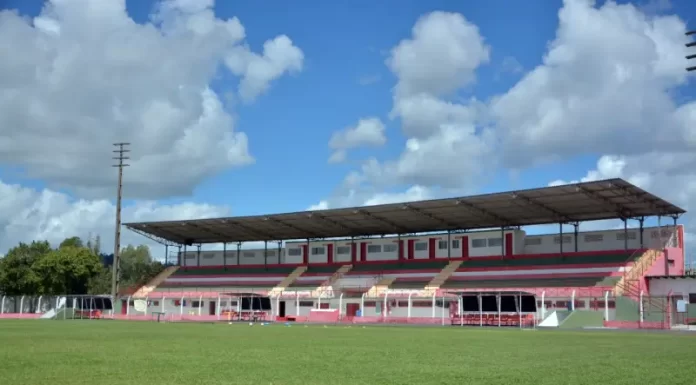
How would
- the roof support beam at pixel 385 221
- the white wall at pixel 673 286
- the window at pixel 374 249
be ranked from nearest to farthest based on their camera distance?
the white wall at pixel 673 286 → the roof support beam at pixel 385 221 → the window at pixel 374 249

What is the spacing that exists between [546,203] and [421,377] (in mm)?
50837

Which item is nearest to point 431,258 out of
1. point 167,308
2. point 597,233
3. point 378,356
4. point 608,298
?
point 597,233

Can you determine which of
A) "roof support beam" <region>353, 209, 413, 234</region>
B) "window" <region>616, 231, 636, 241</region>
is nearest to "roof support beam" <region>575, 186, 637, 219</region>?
"window" <region>616, 231, 636, 241</region>

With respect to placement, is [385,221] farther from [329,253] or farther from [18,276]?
[18,276]

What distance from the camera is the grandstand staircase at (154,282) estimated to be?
8843 cm

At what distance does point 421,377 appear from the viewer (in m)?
13.6

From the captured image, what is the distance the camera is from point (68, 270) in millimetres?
88188

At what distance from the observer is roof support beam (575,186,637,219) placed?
57062 millimetres

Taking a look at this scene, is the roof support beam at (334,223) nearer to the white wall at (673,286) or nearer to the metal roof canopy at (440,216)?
the metal roof canopy at (440,216)

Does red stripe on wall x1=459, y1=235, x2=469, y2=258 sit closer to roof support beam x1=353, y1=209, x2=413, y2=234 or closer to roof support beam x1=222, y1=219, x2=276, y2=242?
roof support beam x1=353, y1=209, x2=413, y2=234

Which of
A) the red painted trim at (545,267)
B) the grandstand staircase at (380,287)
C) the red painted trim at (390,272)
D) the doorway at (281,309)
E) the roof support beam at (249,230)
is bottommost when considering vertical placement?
the doorway at (281,309)

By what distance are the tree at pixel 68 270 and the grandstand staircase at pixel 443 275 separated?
43398 millimetres

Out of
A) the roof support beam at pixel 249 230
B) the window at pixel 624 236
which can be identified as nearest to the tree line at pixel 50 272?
the roof support beam at pixel 249 230

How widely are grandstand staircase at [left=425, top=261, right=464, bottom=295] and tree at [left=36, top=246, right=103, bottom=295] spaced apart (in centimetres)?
4340
